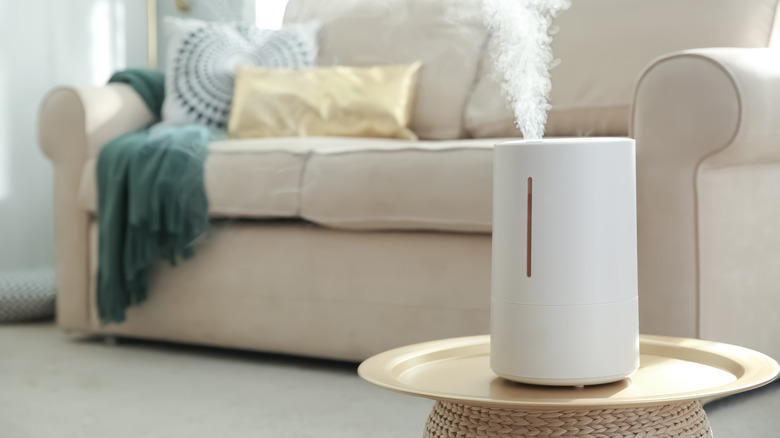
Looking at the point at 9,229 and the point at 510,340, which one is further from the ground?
the point at 510,340

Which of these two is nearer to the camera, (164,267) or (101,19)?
(164,267)

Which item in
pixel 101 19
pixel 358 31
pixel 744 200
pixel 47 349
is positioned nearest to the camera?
pixel 744 200

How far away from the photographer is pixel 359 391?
170 centimetres

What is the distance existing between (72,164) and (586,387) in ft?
5.95

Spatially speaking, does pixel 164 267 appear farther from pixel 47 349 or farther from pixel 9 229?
pixel 9 229

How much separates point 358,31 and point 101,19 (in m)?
1.60

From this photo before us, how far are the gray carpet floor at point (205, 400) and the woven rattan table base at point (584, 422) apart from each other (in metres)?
0.69

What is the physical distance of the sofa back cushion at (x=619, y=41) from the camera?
1.88 meters

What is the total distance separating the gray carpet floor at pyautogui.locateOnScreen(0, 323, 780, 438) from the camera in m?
1.45

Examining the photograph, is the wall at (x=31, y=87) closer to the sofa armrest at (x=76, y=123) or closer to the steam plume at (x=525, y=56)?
the sofa armrest at (x=76, y=123)

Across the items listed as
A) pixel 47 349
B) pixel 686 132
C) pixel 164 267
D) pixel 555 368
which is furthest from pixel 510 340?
pixel 47 349

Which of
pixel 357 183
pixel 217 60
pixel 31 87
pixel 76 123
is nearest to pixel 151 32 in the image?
pixel 31 87

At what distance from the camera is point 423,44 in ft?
7.87

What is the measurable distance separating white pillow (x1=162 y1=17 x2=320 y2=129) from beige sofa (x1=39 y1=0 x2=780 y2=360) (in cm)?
13
